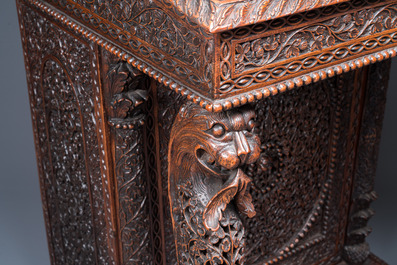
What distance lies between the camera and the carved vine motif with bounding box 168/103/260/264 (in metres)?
1.21

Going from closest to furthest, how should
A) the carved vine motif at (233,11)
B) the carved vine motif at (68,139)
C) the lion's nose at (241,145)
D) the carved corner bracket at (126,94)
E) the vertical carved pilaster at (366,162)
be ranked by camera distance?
the carved vine motif at (233,11), the lion's nose at (241,145), the carved corner bracket at (126,94), the carved vine motif at (68,139), the vertical carved pilaster at (366,162)

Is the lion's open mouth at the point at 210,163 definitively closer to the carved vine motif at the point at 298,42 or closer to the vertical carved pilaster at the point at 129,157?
the carved vine motif at the point at 298,42

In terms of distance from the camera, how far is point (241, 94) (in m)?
1.16

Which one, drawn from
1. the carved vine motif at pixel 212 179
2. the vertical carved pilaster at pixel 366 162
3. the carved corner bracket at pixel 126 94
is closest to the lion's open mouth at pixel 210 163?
the carved vine motif at pixel 212 179

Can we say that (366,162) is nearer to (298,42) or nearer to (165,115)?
(165,115)

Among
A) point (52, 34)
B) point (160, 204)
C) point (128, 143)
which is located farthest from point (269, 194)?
point (52, 34)

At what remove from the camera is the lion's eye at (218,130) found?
1.21 metres

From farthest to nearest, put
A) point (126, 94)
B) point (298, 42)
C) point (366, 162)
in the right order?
1. point (366, 162)
2. point (126, 94)
3. point (298, 42)

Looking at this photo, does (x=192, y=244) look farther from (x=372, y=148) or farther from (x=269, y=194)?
(x=372, y=148)

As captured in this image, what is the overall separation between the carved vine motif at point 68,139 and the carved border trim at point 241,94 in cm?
19

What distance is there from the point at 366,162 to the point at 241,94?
3.23 ft

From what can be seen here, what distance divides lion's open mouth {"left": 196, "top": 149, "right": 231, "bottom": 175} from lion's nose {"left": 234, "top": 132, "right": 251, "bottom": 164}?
6 centimetres

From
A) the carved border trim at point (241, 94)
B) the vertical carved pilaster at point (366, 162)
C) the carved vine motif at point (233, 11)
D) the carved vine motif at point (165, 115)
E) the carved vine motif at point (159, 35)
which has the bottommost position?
the vertical carved pilaster at point (366, 162)

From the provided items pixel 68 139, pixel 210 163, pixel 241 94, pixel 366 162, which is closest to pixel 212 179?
pixel 210 163
